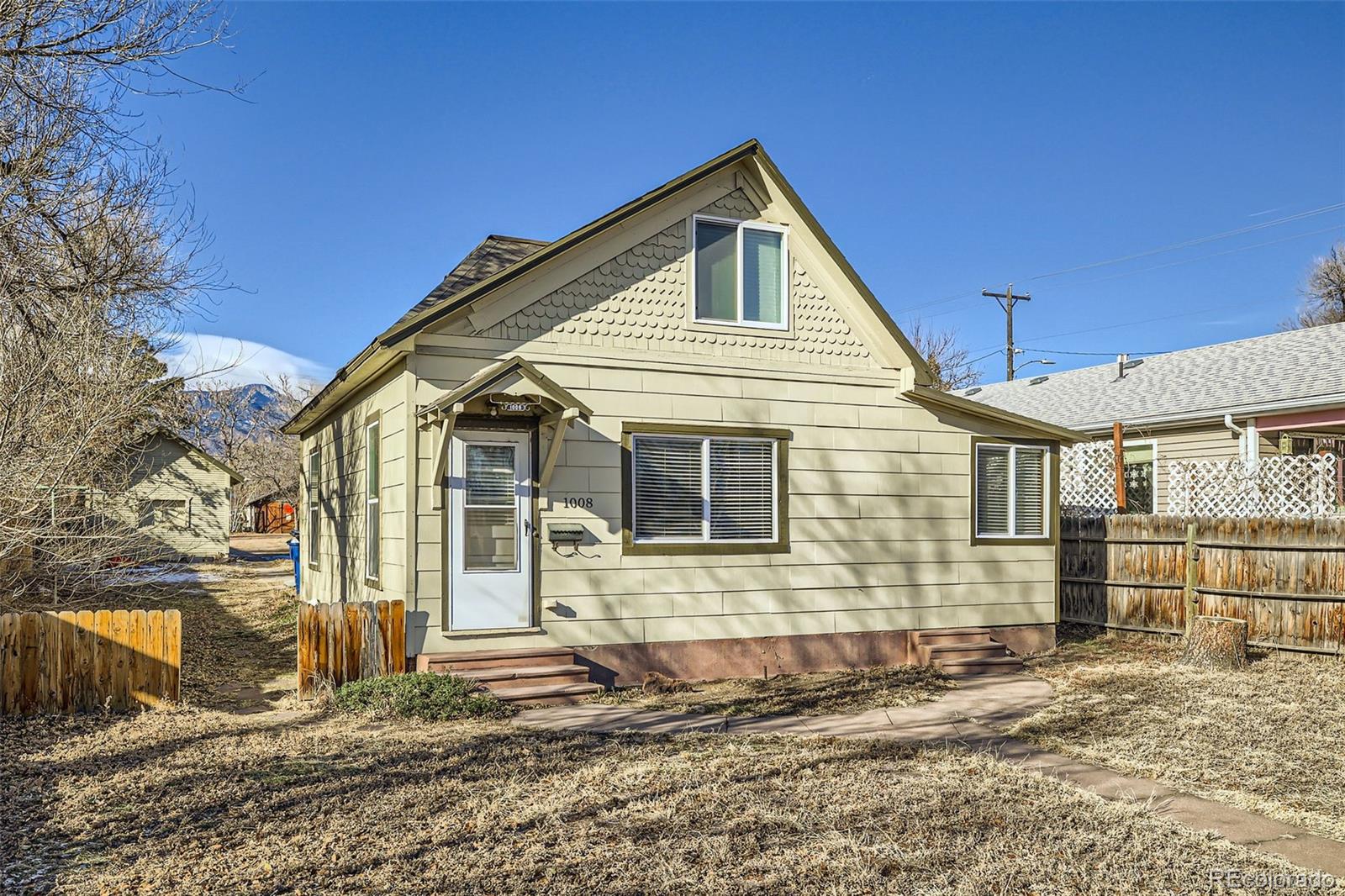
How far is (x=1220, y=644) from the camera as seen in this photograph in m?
10.9

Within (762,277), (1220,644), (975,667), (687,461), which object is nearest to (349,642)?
(687,461)

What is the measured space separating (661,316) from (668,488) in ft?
6.01

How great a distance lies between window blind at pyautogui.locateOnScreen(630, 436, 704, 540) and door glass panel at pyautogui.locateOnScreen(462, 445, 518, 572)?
1.30 m

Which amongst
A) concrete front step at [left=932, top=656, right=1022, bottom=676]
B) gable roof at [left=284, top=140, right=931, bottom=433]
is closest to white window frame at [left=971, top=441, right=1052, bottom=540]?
gable roof at [left=284, top=140, right=931, bottom=433]

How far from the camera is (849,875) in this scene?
15.2 feet

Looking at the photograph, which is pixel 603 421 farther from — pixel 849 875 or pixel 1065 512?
pixel 1065 512

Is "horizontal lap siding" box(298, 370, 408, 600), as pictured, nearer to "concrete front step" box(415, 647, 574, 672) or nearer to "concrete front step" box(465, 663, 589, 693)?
"concrete front step" box(415, 647, 574, 672)

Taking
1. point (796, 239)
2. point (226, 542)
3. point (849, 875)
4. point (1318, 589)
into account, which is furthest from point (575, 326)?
point (226, 542)

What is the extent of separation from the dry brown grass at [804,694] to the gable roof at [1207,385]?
9644mm

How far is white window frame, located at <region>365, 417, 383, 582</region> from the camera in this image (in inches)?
404

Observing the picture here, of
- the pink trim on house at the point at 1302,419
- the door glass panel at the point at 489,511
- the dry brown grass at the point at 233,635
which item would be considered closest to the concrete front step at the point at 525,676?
the door glass panel at the point at 489,511

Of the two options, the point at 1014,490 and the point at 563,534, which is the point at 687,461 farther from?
the point at 1014,490

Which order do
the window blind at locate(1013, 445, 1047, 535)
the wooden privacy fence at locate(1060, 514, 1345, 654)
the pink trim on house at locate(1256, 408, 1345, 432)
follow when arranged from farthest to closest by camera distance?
the pink trim on house at locate(1256, 408, 1345, 432)
the window blind at locate(1013, 445, 1047, 535)
the wooden privacy fence at locate(1060, 514, 1345, 654)

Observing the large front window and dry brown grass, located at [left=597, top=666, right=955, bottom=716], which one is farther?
the large front window
